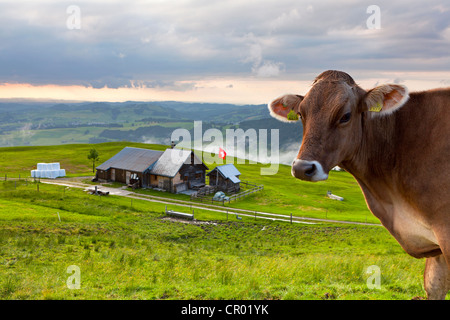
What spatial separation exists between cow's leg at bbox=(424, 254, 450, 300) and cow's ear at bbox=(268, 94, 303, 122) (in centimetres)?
361

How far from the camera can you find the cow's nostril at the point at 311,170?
4.09 meters

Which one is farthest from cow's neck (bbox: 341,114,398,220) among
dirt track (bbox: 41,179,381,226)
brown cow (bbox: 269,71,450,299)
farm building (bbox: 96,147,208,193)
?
farm building (bbox: 96,147,208,193)

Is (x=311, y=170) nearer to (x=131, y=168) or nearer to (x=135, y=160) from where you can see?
(x=131, y=168)

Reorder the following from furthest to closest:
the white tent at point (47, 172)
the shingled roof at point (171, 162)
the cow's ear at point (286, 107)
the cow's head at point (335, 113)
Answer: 1. the white tent at point (47, 172)
2. the shingled roof at point (171, 162)
3. the cow's ear at point (286, 107)
4. the cow's head at point (335, 113)

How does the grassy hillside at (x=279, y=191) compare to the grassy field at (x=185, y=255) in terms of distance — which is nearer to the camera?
→ the grassy field at (x=185, y=255)

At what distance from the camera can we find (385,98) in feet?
14.9

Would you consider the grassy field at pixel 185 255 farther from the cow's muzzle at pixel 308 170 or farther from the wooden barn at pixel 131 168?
the wooden barn at pixel 131 168

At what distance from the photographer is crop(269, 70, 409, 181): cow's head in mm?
4305

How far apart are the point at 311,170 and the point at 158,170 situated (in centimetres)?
5564

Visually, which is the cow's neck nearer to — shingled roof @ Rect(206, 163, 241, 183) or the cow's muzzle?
the cow's muzzle

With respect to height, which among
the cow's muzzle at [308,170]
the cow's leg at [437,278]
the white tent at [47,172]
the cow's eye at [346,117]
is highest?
the cow's eye at [346,117]

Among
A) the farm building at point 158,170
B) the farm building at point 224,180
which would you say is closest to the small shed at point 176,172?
the farm building at point 158,170

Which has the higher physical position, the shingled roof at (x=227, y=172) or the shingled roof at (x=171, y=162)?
the shingled roof at (x=171, y=162)
